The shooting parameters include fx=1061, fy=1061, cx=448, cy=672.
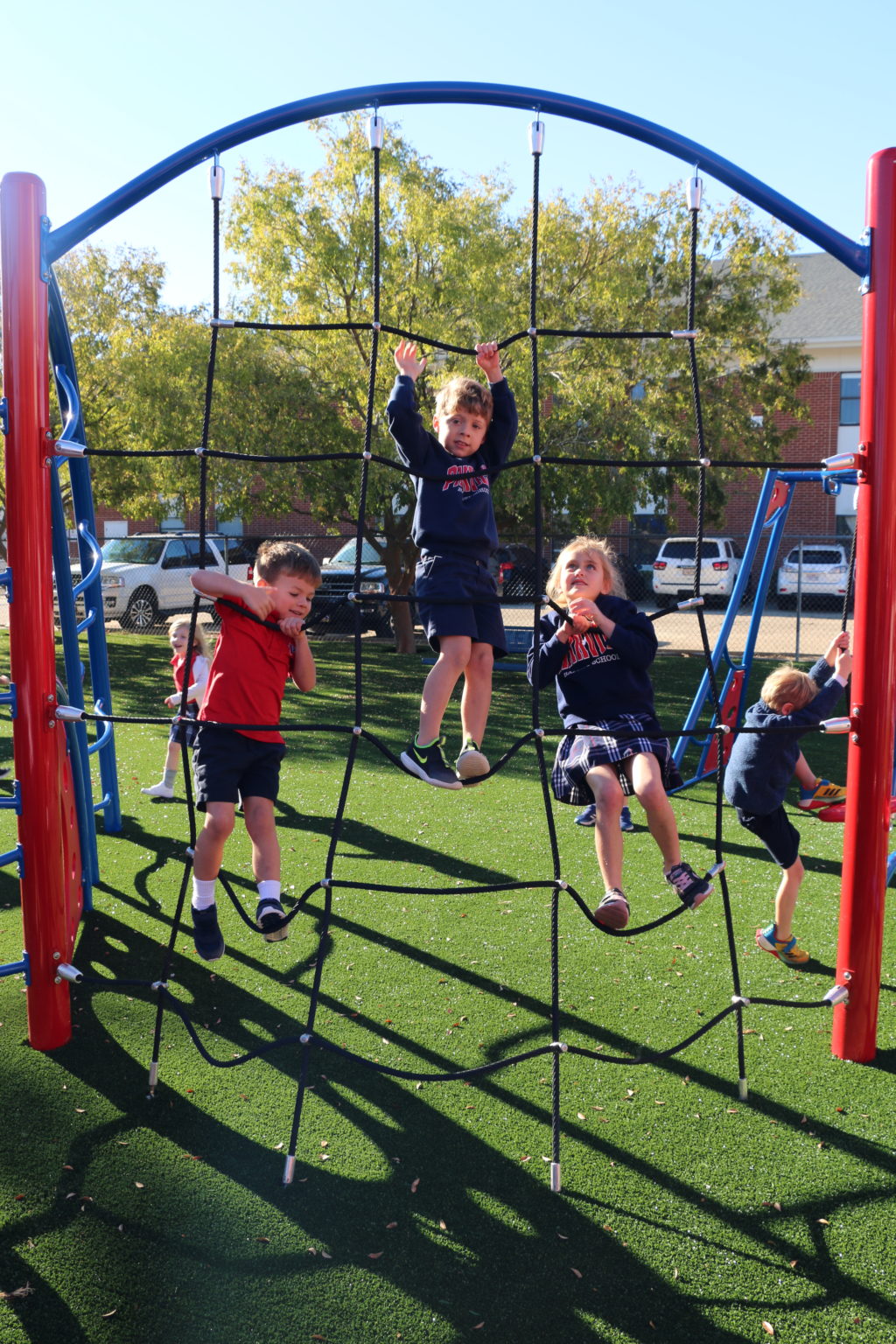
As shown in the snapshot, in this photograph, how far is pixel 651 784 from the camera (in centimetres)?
336

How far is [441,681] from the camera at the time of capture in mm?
3602

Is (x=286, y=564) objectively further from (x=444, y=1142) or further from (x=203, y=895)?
(x=444, y=1142)

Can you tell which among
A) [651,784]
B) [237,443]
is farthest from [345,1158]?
[237,443]

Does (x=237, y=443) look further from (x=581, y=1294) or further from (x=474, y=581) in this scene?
(x=581, y=1294)

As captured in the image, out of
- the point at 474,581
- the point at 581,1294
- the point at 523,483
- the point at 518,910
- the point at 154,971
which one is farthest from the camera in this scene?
the point at 523,483

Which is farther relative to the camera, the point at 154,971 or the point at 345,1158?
the point at 154,971

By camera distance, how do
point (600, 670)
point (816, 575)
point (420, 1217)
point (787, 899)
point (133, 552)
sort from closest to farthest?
1. point (420, 1217)
2. point (600, 670)
3. point (787, 899)
4. point (133, 552)
5. point (816, 575)

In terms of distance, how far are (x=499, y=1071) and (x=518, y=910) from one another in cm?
135

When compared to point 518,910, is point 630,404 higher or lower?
higher

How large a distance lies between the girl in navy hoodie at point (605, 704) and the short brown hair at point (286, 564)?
31.4 inches

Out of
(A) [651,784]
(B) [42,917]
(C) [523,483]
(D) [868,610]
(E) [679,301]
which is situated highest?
(E) [679,301]

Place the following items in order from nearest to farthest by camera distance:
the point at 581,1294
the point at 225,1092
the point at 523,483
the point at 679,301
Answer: the point at 581,1294
the point at 225,1092
the point at 523,483
the point at 679,301

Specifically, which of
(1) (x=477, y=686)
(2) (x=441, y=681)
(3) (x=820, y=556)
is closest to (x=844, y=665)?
(1) (x=477, y=686)

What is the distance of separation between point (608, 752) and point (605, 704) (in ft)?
0.55
